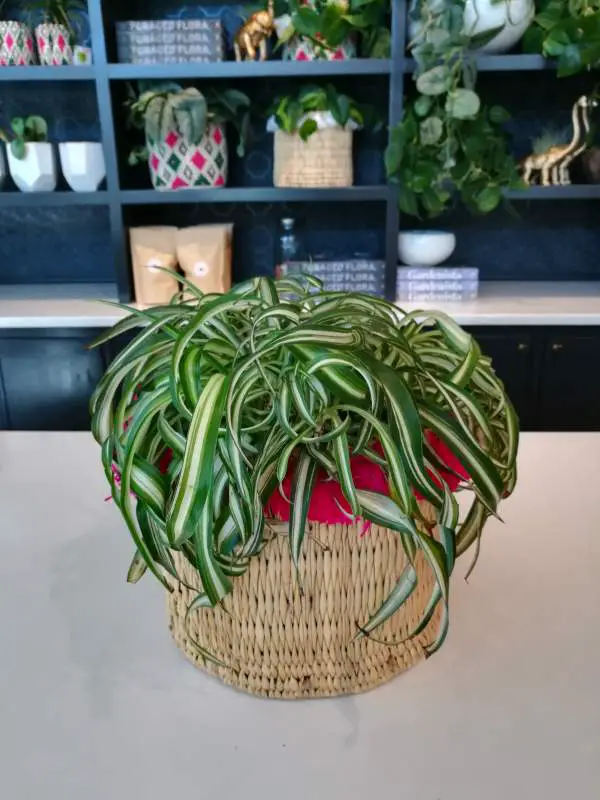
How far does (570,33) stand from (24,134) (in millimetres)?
1658

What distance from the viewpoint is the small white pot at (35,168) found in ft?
7.70

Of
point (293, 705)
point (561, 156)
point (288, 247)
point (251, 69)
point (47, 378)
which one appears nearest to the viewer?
point (293, 705)

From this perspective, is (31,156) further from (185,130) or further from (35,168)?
(185,130)

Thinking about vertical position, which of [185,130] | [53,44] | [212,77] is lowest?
[185,130]

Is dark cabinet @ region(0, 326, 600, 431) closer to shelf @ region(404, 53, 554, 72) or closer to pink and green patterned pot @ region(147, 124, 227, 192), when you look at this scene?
pink and green patterned pot @ region(147, 124, 227, 192)

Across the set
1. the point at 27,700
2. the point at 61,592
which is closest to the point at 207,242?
the point at 61,592

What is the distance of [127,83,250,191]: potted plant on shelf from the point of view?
221 cm

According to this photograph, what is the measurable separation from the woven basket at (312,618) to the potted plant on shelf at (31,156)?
2.05 m

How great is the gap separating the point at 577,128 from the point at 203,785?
2.25 metres

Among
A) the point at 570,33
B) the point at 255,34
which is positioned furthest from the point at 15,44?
the point at 570,33

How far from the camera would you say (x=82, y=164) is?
7.70 ft

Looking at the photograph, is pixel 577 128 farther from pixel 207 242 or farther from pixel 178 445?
pixel 178 445

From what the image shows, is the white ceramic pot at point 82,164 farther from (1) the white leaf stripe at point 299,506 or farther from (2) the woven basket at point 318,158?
(1) the white leaf stripe at point 299,506

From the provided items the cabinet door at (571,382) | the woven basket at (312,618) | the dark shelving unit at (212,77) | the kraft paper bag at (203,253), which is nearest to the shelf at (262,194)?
the dark shelving unit at (212,77)
